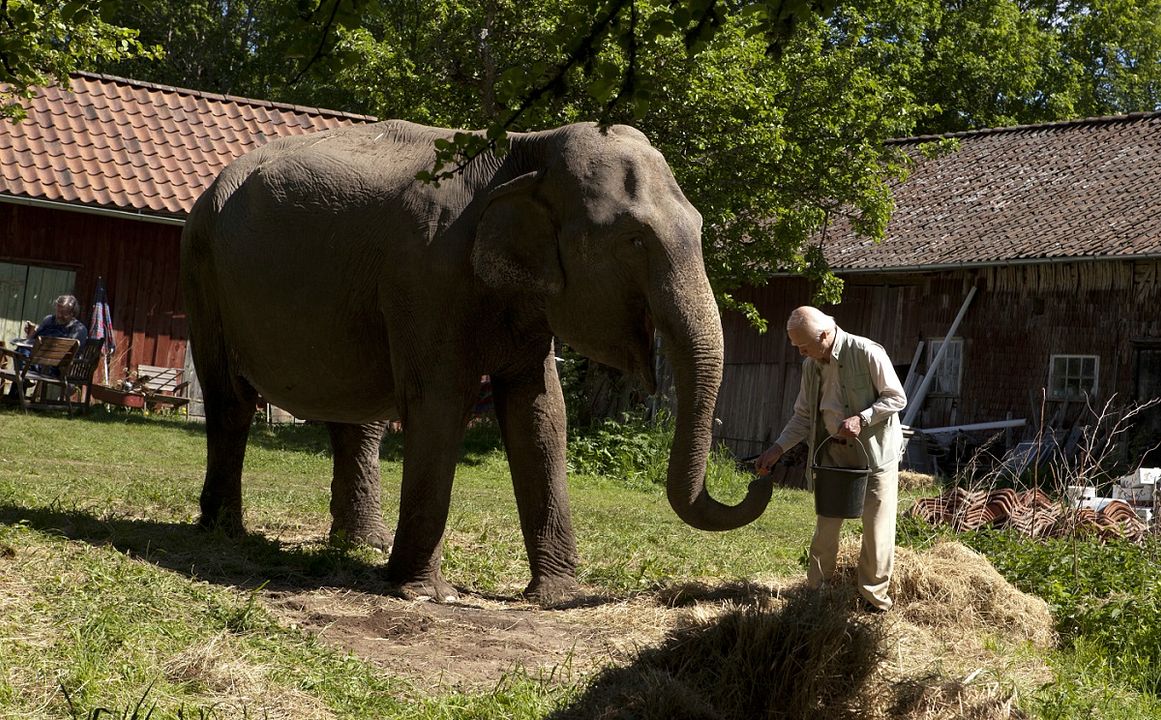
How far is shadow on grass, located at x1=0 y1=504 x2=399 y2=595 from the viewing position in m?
7.91

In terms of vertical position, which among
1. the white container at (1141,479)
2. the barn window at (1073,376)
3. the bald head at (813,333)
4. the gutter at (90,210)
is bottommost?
the white container at (1141,479)

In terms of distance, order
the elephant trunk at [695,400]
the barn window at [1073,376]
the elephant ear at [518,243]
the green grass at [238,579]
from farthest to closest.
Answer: the barn window at [1073,376], the elephant ear at [518,243], the elephant trunk at [695,400], the green grass at [238,579]

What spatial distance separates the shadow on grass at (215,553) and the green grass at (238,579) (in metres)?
0.02

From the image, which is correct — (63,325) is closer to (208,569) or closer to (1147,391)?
(208,569)

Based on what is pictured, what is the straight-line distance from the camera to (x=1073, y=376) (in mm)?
22891

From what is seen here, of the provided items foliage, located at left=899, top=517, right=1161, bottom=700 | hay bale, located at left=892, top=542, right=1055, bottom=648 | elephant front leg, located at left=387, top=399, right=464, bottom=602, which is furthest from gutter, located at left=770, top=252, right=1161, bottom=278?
elephant front leg, located at left=387, top=399, right=464, bottom=602

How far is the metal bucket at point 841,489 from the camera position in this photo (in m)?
7.79

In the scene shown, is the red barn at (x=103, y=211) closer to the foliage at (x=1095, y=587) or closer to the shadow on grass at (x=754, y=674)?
the foliage at (x=1095, y=587)

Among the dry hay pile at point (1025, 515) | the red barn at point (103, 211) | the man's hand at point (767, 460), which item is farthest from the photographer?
the red barn at point (103, 211)

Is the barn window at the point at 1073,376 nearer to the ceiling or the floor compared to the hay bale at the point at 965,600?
nearer to the ceiling

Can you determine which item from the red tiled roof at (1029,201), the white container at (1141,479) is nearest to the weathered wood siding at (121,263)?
the red tiled roof at (1029,201)

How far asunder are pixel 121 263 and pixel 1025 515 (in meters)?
15.6

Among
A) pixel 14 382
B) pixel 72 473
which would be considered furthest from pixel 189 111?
pixel 72 473

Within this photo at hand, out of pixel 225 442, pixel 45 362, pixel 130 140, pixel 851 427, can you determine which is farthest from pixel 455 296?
pixel 130 140
